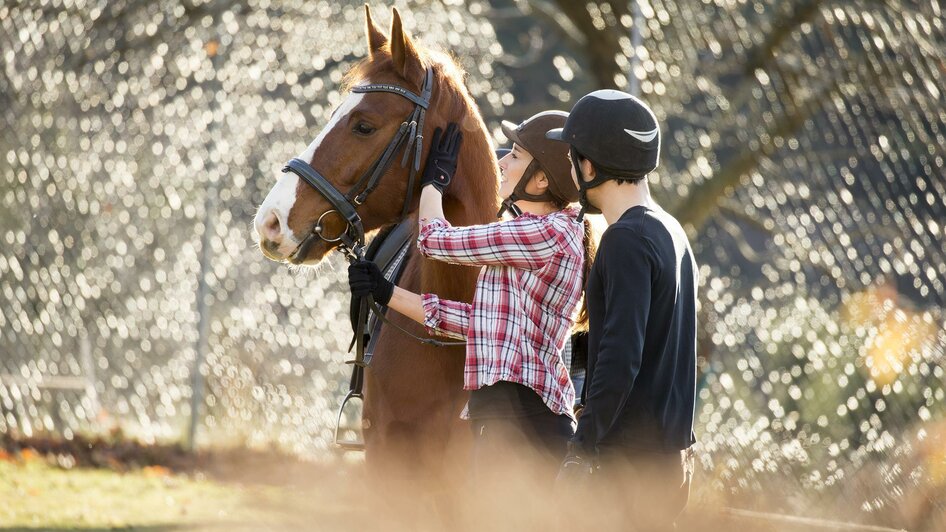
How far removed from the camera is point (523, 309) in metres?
3.04

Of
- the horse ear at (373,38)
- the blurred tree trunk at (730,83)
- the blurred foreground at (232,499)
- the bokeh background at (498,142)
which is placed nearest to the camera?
the blurred foreground at (232,499)

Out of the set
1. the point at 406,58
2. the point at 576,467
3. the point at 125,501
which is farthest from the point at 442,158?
the point at 125,501

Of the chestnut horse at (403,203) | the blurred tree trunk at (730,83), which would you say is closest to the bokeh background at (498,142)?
the blurred tree trunk at (730,83)

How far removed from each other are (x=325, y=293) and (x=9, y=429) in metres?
2.86

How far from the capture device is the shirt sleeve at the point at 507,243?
296 cm

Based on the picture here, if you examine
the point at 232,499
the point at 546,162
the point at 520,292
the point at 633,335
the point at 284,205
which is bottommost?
the point at 232,499

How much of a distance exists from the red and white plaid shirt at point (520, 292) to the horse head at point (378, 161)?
0.39 meters

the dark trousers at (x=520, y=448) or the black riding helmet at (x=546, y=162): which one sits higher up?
the black riding helmet at (x=546, y=162)

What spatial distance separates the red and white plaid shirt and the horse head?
0.39 metres

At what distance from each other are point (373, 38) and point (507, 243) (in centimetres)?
115

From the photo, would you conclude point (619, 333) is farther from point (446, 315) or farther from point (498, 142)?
point (498, 142)

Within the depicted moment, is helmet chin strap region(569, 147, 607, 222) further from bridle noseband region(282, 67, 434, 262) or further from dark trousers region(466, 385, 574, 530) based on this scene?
bridle noseband region(282, 67, 434, 262)

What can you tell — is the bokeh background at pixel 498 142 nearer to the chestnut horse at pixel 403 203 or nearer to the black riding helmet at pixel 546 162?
the chestnut horse at pixel 403 203

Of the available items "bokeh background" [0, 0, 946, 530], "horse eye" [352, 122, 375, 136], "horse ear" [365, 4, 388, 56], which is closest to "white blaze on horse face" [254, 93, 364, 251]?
"horse eye" [352, 122, 375, 136]
